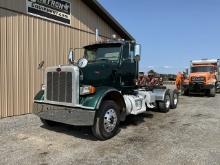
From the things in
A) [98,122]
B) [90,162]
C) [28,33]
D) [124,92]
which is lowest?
[90,162]

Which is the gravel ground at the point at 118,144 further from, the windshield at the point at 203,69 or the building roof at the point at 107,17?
the windshield at the point at 203,69

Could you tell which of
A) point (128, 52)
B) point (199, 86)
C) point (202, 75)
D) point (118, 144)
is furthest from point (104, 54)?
point (202, 75)

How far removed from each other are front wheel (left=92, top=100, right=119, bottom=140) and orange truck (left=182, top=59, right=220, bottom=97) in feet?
46.8

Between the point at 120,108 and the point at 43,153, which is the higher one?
the point at 120,108

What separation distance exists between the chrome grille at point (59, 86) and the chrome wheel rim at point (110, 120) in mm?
1022

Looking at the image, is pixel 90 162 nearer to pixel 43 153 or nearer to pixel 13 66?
pixel 43 153

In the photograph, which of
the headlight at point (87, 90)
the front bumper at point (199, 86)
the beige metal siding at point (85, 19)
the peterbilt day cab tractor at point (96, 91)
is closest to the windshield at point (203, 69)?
the front bumper at point (199, 86)

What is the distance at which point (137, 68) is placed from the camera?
912 centimetres

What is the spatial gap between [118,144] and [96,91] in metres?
1.40

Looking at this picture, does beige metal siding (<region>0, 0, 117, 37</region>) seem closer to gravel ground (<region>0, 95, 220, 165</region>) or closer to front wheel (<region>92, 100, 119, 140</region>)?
gravel ground (<region>0, 95, 220, 165</region>)

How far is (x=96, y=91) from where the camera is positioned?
6918 millimetres

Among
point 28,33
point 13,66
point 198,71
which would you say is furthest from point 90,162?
point 198,71

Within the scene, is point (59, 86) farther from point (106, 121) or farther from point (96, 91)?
point (106, 121)

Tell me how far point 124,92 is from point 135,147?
8.29 feet
